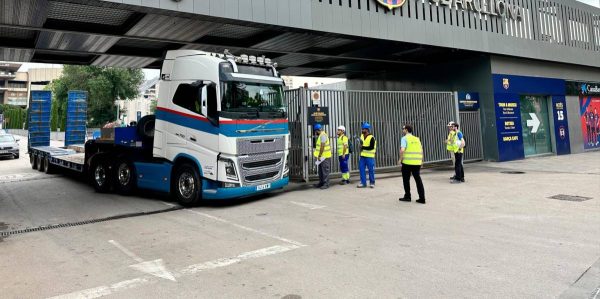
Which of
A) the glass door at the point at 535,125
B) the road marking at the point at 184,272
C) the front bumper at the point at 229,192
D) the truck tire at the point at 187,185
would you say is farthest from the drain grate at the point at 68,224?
the glass door at the point at 535,125

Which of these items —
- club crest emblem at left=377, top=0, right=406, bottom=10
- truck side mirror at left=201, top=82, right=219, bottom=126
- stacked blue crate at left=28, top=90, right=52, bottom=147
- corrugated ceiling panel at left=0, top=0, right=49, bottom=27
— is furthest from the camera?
stacked blue crate at left=28, top=90, right=52, bottom=147

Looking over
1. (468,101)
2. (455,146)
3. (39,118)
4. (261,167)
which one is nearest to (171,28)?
(261,167)

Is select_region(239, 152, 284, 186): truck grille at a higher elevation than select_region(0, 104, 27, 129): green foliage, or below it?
below

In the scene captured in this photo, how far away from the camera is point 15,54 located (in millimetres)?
13414

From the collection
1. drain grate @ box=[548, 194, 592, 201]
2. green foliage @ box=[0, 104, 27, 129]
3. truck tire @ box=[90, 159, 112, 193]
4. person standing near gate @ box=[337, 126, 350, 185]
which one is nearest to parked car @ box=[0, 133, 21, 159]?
truck tire @ box=[90, 159, 112, 193]

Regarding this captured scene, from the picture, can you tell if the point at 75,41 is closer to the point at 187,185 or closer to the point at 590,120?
the point at 187,185

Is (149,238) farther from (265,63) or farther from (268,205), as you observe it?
(265,63)

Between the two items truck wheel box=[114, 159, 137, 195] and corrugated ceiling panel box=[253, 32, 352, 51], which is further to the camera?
corrugated ceiling panel box=[253, 32, 352, 51]

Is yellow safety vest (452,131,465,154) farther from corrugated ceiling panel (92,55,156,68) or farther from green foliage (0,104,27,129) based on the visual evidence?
green foliage (0,104,27,129)

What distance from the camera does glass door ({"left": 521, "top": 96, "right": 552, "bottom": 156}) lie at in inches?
691

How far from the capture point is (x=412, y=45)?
1400cm

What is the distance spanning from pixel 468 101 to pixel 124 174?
13693 mm

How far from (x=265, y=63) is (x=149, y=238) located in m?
4.99

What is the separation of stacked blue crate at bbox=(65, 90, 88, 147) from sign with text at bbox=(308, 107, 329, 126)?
41.2 feet
